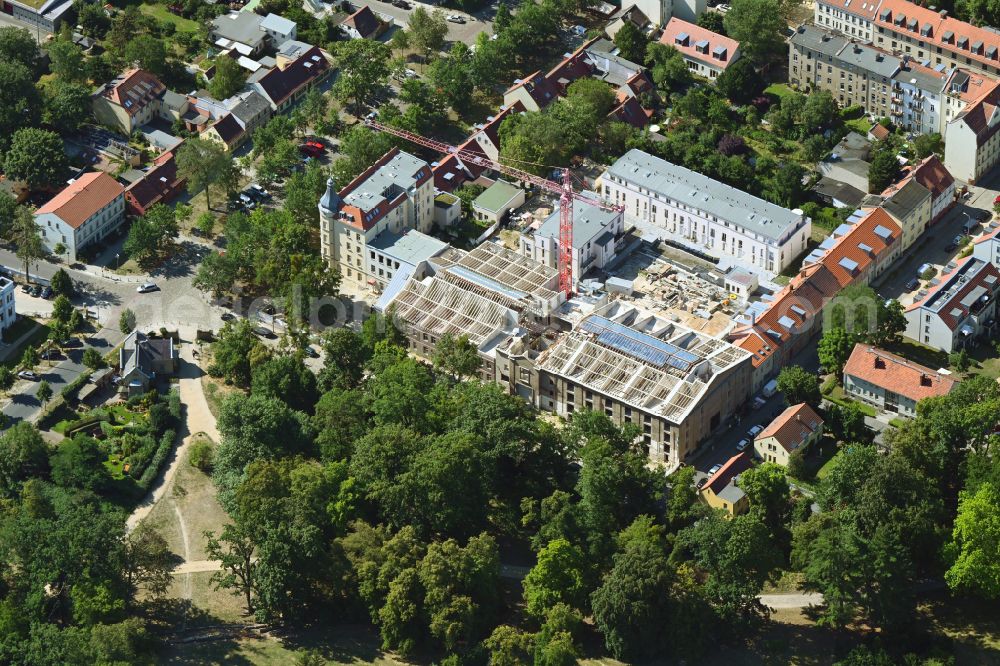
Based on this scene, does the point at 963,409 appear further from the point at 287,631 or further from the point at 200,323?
the point at 200,323

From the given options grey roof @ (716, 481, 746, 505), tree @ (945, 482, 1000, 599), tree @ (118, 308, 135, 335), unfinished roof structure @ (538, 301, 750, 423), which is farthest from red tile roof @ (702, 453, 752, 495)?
tree @ (118, 308, 135, 335)

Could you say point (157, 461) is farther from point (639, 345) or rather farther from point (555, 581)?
point (639, 345)

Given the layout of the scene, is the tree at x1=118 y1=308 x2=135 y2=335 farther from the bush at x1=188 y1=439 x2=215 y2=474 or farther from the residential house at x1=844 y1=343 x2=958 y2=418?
the residential house at x1=844 y1=343 x2=958 y2=418

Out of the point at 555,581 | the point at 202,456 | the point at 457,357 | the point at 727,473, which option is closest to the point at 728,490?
the point at 727,473

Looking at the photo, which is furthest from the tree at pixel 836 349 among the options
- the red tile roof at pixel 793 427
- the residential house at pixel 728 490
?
the residential house at pixel 728 490

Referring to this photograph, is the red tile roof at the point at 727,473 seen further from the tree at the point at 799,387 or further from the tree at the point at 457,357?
the tree at the point at 457,357

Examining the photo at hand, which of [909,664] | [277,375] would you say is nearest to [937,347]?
[909,664]

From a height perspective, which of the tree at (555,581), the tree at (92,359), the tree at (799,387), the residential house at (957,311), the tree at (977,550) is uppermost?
the residential house at (957,311)
